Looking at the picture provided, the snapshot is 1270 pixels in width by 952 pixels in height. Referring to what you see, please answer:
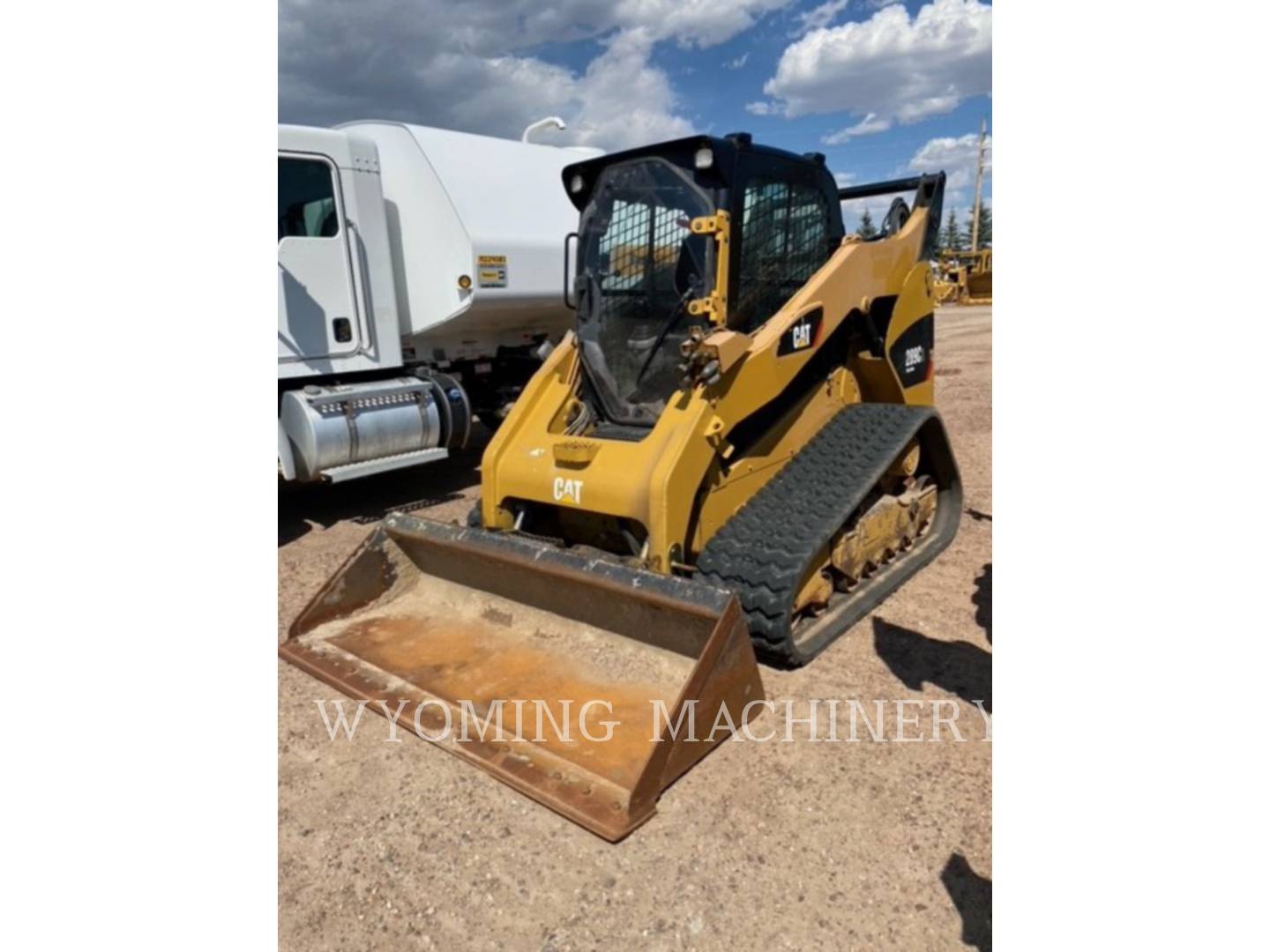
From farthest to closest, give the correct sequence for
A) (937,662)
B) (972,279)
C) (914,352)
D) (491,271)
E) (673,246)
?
(972,279)
(491,271)
(914,352)
(673,246)
(937,662)

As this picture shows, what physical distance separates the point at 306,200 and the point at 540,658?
4147 millimetres

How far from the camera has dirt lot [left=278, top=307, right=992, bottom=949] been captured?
233cm

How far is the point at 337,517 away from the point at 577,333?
9.88 feet

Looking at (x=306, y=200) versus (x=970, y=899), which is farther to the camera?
Result: (x=306, y=200)

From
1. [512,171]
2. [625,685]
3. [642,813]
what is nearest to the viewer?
[642,813]

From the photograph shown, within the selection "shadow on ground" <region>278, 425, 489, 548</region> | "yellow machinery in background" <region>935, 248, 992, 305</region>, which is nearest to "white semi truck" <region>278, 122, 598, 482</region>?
"shadow on ground" <region>278, 425, 489, 548</region>

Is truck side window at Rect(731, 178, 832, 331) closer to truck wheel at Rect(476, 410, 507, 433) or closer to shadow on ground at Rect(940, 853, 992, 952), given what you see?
shadow on ground at Rect(940, 853, 992, 952)

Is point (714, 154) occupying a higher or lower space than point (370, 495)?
higher

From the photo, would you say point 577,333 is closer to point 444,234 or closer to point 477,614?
point 477,614

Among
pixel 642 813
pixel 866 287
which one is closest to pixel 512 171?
pixel 866 287

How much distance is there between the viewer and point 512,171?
23.5 feet

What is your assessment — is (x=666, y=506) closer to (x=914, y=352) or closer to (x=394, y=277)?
(x=914, y=352)

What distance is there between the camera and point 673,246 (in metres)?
4.12

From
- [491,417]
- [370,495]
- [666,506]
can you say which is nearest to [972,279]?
[491,417]
